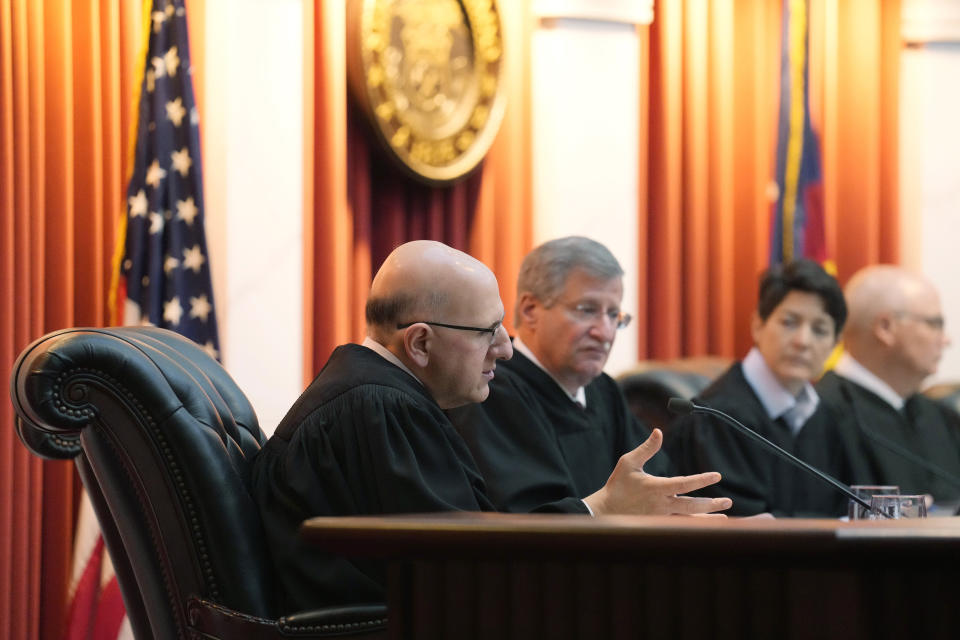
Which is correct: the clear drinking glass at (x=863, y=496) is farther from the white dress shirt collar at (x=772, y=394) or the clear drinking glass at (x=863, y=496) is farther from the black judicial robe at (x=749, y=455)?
the white dress shirt collar at (x=772, y=394)

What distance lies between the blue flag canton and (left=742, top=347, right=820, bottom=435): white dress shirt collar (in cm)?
187

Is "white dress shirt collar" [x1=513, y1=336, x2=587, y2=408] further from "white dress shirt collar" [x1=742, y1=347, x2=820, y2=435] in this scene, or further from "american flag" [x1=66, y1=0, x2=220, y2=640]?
"american flag" [x1=66, y1=0, x2=220, y2=640]

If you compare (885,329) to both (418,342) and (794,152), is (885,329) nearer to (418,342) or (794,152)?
(794,152)

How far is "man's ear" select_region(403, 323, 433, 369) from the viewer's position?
257 centimetres

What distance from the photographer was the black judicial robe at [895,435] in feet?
15.1

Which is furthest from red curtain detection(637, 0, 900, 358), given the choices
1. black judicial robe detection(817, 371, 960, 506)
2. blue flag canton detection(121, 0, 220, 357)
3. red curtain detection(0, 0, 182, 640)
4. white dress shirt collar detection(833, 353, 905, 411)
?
red curtain detection(0, 0, 182, 640)

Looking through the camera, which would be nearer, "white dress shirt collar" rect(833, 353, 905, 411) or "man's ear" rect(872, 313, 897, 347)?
"white dress shirt collar" rect(833, 353, 905, 411)

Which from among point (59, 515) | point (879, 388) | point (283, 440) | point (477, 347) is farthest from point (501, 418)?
point (879, 388)

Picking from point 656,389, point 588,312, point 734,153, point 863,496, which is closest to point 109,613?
point 588,312

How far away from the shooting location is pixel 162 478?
7.46 feet

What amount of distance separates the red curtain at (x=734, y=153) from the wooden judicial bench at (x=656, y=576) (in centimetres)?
446

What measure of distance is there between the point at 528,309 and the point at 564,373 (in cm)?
22

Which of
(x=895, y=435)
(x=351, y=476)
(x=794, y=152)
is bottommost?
(x=895, y=435)

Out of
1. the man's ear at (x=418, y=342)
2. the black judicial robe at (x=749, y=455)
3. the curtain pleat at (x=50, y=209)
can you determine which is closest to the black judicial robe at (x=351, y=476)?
the man's ear at (x=418, y=342)
